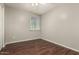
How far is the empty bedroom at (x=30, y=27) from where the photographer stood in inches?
48.4

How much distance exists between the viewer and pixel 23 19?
4.90 feet

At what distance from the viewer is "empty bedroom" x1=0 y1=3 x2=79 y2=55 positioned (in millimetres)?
1229

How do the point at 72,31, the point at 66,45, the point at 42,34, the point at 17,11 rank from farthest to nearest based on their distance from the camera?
the point at 72,31 → the point at 66,45 → the point at 42,34 → the point at 17,11

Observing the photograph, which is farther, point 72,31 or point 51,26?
point 72,31

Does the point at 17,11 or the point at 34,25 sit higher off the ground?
the point at 17,11

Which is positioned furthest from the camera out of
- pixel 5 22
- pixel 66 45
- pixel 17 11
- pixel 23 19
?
pixel 66 45

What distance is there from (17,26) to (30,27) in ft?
0.77

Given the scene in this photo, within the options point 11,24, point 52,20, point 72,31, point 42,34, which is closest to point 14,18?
point 11,24

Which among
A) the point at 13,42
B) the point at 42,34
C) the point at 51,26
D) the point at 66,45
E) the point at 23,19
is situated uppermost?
the point at 23,19

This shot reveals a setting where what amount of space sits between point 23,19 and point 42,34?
0.45 m

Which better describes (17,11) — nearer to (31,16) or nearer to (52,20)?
(31,16)

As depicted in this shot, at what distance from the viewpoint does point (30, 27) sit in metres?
1.42

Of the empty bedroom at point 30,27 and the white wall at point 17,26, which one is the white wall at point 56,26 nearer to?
the empty bedroom at point 30,27

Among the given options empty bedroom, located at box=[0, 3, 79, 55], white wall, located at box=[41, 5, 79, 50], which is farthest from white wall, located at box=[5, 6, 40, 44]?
white wall, located at box=[41, 5, 79, 50]
